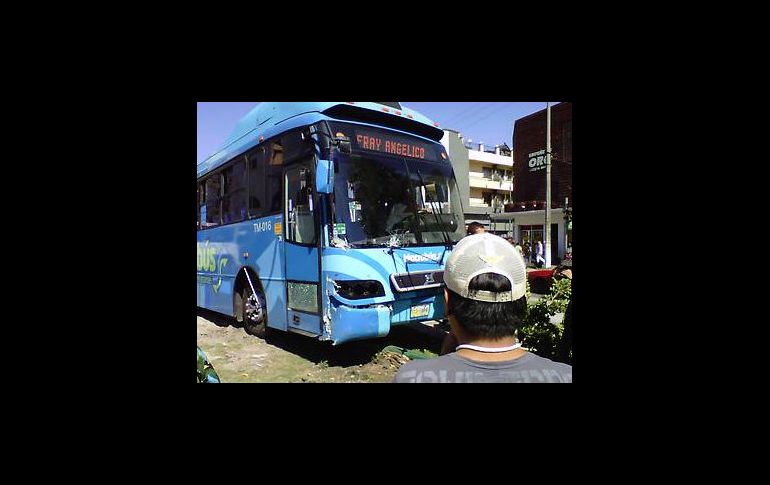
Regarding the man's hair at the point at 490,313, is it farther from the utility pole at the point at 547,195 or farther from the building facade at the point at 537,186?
the utility pole at the point at 547,195

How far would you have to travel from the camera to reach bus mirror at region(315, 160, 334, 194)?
446 cm

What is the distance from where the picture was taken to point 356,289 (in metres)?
4.54

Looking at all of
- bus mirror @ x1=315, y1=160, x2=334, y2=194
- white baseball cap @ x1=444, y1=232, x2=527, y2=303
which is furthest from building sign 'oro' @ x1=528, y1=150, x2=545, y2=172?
white baseball cap @ x1=444, y1=232, x2=527, y2=303

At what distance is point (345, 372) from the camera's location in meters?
4.73

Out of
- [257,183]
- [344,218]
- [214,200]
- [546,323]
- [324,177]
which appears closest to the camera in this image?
[546,323]

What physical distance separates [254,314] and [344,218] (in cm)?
247

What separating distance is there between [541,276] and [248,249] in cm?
415

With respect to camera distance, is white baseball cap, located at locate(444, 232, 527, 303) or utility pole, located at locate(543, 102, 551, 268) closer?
white baseball cap, located at locate(444, 232, 527, 303)

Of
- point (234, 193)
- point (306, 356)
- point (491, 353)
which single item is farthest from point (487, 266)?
point (234, 193)

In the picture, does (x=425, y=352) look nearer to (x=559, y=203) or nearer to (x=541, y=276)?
(x=541, y=276)

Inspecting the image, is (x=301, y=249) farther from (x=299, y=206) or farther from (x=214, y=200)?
(x=214, y=200)

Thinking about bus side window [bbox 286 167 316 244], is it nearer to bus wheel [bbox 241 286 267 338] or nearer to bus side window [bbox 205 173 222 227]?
bus wheel [bbox 241 286 267 338]

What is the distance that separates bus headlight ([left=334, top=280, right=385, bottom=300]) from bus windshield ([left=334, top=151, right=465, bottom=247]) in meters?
0.43

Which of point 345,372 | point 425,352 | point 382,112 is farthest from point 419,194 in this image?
point 345,372
